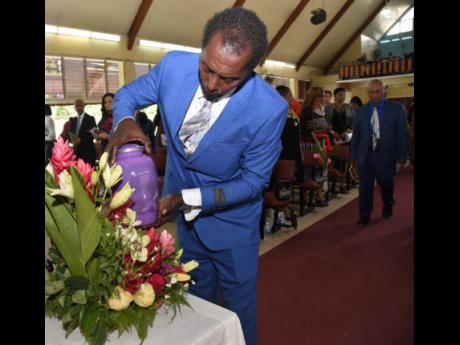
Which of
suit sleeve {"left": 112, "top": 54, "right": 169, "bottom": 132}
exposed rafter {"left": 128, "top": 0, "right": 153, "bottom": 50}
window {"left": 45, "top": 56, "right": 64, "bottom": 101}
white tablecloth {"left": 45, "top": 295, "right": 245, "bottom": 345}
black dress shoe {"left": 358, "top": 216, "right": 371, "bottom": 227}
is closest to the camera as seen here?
Result: white tablecloth {"left": 45, "top": 295, "right": 245, "bottom": 345}

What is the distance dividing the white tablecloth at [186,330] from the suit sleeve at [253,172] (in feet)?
1.10

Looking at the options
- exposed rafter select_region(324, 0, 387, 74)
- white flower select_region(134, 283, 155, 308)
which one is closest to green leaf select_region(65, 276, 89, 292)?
white flower select_region(134, 283, 155, 308)

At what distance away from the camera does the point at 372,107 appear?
438 centimetres

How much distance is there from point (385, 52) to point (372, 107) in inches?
613

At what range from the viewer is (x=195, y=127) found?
4.51 feet

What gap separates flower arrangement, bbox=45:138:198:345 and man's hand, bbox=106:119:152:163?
0.41ft

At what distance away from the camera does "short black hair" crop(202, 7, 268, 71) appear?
1088 mm

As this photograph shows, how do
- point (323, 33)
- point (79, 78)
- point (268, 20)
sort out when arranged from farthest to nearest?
point (323, 33), point (268, 20), point (79, 78)

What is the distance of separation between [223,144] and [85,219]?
1.81ft

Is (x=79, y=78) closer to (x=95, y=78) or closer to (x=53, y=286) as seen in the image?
(x=95, y=78)

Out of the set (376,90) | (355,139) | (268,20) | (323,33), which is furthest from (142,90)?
(323,33)

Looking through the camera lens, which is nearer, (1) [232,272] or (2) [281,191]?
(1) [232,272]

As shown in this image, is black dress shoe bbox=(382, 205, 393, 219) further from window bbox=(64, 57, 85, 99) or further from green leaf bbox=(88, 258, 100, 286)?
window bbox=(64, 57, 85, 99)
